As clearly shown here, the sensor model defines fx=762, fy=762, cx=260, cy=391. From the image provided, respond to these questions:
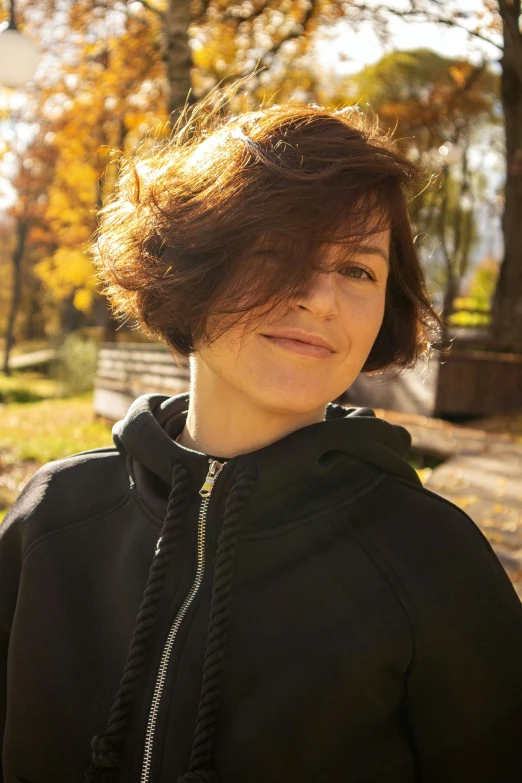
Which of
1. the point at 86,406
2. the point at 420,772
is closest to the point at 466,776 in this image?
the point at 420,772

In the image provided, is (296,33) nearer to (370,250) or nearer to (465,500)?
(465,500)

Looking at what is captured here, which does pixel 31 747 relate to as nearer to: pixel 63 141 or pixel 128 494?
pixel 128 494

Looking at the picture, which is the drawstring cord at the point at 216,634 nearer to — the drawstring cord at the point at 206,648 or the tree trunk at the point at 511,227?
the drawstring cord at the point at 206,648

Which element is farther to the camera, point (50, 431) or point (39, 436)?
point (50, 431)

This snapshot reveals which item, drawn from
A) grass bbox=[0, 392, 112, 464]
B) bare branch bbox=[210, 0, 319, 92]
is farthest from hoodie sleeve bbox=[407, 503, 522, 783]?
bare branch bbox=[210, 0, 319, 92]

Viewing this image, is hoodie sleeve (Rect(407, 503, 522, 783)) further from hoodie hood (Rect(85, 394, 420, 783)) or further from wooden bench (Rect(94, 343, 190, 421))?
wooden bench (Rect(94, 343, 190, 421))

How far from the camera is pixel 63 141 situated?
16.4 meters

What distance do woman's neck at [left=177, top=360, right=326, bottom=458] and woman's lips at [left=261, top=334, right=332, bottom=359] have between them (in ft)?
0.42

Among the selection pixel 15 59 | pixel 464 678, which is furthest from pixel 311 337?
pixel 15 59

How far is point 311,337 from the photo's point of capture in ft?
4.70

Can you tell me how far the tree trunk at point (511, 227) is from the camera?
10969 millimetres

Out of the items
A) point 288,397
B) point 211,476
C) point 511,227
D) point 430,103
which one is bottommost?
point 511,227

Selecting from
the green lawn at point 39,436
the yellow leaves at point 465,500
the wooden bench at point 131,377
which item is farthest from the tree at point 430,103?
the yellow leaves at point 465,500

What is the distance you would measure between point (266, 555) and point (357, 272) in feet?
1.89
